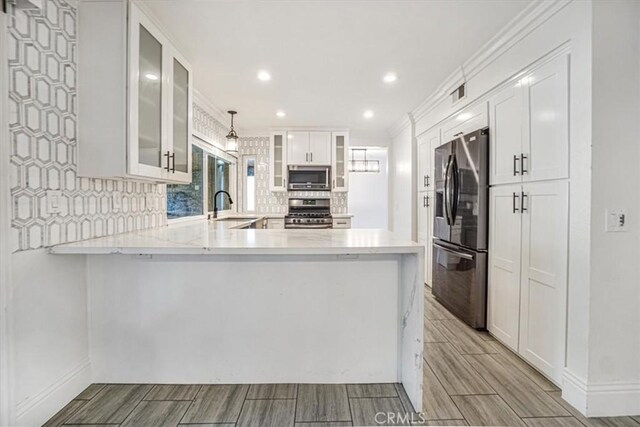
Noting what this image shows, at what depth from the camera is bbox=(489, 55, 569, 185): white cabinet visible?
198 centimetres

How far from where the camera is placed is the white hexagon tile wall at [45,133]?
1513 millimetres

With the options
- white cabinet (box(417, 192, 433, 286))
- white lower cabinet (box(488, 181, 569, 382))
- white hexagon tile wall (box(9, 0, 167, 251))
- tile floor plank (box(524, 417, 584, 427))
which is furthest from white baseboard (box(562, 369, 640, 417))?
white hexagon tile wall (box(9, 0, 167, 251))

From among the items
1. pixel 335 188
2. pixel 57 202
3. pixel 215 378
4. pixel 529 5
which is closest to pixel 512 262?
pixel 529 5

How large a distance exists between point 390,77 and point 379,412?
3.01m

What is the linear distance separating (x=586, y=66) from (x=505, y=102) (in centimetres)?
82

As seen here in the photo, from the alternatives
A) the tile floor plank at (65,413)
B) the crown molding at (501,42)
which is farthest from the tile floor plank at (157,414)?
the crown molding at (501,42)

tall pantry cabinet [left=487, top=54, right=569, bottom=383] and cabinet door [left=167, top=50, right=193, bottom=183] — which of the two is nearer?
tall pantry cabinet [left=487, top=54, right=569, bottom=383]

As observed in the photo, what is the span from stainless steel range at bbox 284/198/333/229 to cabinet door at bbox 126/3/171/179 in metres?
3.28

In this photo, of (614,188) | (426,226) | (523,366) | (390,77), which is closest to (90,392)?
(523,366)

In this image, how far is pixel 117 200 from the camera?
7.46 ft

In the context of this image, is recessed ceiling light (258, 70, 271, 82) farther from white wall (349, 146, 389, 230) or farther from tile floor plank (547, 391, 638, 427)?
white wall (349, 146, 389, 230)

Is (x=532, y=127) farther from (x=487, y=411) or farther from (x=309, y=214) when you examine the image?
(x=309, y=214)

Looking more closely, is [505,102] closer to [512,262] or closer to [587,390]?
[512,262]

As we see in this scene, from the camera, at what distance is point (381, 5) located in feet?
7.02
